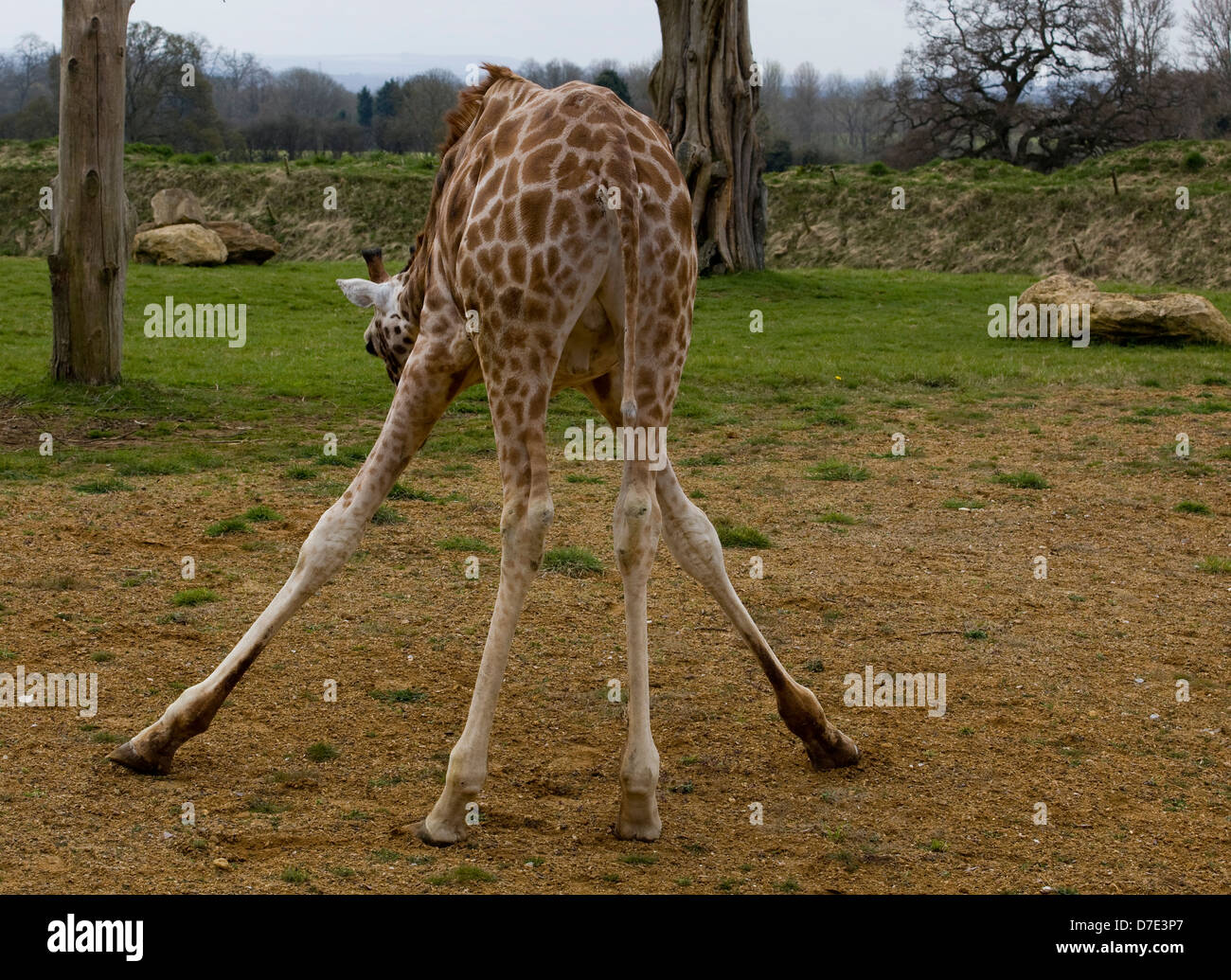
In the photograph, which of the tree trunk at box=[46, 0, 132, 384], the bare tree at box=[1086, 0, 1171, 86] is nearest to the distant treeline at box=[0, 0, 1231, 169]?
the bare tree at box=[1086, 0, 1171, 86]

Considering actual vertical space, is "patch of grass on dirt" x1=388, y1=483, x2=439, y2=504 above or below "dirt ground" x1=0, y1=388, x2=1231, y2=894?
above

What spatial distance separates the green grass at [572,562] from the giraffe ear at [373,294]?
2.17 meters

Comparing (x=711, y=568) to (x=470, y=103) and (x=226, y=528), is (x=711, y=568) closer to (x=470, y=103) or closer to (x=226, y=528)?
(x=470, y=103)

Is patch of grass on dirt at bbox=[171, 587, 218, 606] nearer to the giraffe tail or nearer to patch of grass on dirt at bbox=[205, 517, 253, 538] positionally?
patch of grass on dirt at bbox=[205, 517, 253, 538]

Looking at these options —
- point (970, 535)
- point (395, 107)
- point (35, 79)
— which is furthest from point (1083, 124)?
point (35, 79)

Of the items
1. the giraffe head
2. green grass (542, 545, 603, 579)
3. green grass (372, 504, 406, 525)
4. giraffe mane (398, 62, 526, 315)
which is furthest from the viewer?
green grass (372, 504, 406, 525)

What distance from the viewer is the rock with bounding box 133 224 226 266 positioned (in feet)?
71.9

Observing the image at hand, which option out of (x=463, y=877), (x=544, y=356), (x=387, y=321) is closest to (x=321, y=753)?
(x=463, y=877)

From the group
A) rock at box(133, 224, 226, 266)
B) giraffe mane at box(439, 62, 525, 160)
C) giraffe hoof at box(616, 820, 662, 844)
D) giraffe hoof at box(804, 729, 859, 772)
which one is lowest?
giraffe hoof at box(616, 820, 662, 844)

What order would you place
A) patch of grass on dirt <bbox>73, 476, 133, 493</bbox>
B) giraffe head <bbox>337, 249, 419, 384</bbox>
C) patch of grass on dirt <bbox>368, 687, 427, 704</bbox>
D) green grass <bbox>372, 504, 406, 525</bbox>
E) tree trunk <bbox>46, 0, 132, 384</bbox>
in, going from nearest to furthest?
patch of grass on dirt <bbox>368, 687, 427, 704</bbox>
giraffe head <bbox>337, 249, 419, 384</bbox>
green grass <bbox>372, 504, 406, 525</bbox>
patch of grass on dirt <bbox>73, 476, 133, 493</bbox>
tree trunk <bbox>46, 0, 132, 384</bbox>

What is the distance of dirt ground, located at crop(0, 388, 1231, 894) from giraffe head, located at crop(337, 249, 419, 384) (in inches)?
56.2

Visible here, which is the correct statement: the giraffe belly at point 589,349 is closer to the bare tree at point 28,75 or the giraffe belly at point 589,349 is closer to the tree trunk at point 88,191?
the tree trunk at point 88,191

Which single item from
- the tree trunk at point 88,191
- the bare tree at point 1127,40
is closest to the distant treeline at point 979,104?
the bare tree at point 1127,40
